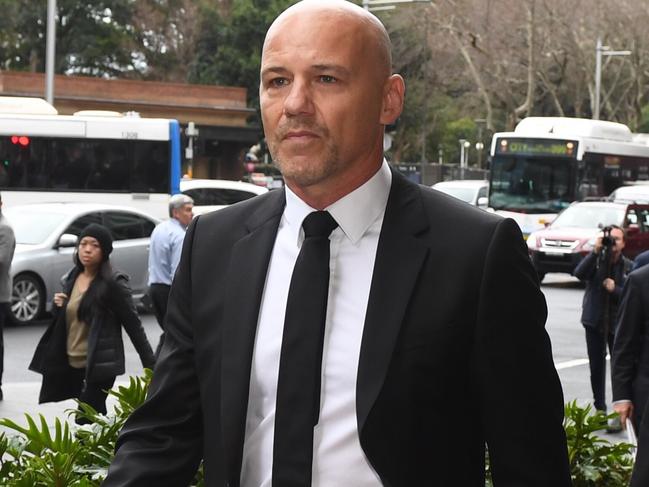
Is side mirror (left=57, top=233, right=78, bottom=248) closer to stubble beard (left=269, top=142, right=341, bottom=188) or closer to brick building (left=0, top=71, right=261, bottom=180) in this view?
stubble beard (left=269, top=142, right=341, bottom=188)

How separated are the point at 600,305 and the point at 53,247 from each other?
8103 mm

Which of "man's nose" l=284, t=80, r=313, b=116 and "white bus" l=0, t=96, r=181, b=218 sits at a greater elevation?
"man's nose" l=284, t=80, r=313, b=116

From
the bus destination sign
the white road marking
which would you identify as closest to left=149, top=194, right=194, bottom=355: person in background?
the white road marking

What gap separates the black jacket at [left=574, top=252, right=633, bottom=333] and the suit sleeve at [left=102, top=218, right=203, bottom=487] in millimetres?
9482

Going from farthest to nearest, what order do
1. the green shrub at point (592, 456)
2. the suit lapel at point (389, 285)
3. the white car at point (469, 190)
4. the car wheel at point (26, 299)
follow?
the white car at point (469, 190) < the car wheel at point (26, 299) < the green shrub at point (592, 456) < the suit lapel at point (389, 285)

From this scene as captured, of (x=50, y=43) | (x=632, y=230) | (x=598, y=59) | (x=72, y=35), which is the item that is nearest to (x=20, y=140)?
(x=50, y=43)

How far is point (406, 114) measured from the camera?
61000 mm

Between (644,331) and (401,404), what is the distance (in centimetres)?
496

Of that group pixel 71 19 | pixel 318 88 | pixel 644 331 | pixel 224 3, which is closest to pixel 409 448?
pixel 318 88

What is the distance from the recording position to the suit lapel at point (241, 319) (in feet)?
8.18

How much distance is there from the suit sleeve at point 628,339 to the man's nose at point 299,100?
480 cm

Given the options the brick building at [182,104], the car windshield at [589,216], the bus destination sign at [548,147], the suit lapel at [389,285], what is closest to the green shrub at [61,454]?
the suit lapel at [389,285]

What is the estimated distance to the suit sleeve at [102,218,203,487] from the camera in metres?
2.57

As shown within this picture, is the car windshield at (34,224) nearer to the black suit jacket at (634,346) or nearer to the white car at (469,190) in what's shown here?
the black suit jacket at (634,346)
